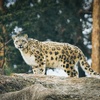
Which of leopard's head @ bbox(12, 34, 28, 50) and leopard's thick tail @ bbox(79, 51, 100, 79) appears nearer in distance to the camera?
leopard's thick tail @ bbox(79, 51, 100, 79)

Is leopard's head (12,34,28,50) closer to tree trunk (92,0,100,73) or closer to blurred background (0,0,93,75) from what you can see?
tree trunk (92,0,100,73)

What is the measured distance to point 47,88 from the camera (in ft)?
23.5

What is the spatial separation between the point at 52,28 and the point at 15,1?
263 centimetres

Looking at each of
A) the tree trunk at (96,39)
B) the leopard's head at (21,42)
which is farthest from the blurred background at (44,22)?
the leopard's head at (21,42)

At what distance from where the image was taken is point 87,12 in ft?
70.4

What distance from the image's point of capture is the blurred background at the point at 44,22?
811 inches

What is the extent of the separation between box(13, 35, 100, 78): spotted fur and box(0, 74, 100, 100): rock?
3.10 meters

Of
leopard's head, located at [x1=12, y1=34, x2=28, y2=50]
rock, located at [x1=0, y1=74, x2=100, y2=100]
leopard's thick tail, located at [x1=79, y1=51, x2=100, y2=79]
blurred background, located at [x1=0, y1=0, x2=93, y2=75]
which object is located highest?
blurred background, located at [x1=0, y1=0, x2=93, y2=75]

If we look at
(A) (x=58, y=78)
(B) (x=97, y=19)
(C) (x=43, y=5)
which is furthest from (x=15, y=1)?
(A) (x=58, y=78)

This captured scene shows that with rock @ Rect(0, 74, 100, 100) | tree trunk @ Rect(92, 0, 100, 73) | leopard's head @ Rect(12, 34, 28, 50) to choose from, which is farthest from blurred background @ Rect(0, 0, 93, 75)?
rock @ Rect(0, 74, 100, 100)

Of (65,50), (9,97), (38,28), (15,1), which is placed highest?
(15,1)

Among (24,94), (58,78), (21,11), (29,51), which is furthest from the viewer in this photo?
(21,11)

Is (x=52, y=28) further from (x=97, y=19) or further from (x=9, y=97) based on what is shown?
(x=9, y=97)

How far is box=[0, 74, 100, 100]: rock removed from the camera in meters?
6.81
